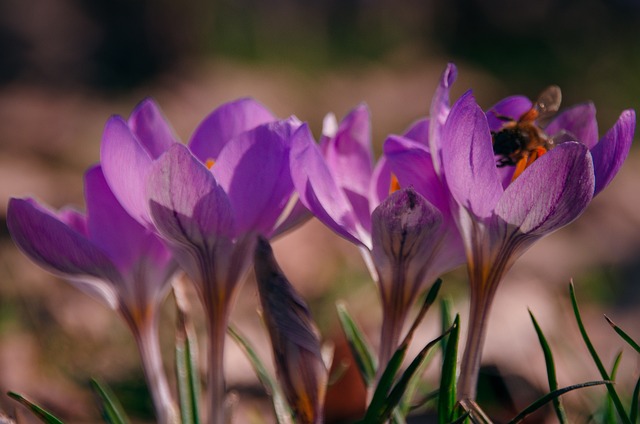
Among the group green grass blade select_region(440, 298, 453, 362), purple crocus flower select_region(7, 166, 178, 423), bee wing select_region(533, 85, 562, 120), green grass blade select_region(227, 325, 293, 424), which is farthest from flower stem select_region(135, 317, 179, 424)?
bee wing select_region(533, 85, 562, 120)

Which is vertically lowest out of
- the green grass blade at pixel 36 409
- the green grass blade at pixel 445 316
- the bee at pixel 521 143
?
the green grass blade at pixel 445 316

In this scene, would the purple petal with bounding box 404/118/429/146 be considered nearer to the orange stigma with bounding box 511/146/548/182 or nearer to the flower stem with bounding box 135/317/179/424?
the orange stigma with bounding box 511/146/548/182

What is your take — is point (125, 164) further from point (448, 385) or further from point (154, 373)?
point (448, 385)

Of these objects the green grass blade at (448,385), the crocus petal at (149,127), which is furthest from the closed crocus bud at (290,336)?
the crocus petal at (149,127)

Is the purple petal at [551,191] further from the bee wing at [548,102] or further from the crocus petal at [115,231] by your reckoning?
the crocus petal at [115,231]

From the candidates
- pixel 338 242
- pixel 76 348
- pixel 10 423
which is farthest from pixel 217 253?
pixel 338 242

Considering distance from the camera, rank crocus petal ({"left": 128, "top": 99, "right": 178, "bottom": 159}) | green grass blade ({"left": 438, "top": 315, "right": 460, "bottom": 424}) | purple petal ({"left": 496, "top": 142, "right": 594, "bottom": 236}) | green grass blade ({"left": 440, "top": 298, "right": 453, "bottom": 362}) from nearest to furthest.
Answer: purple petal ({"left": 496, "top": 142, "right": 594, "bottom": 236}) → green grass blade ({"left": 438, "top": 315, "right": 460, "bottom": 424}) → crocus petal ({"left": 128, "top": 99, "right": 178, "bottom": 159}) → green grass blade ({"left": 440, "top": 298, "right": 453, "bottom": 362})
